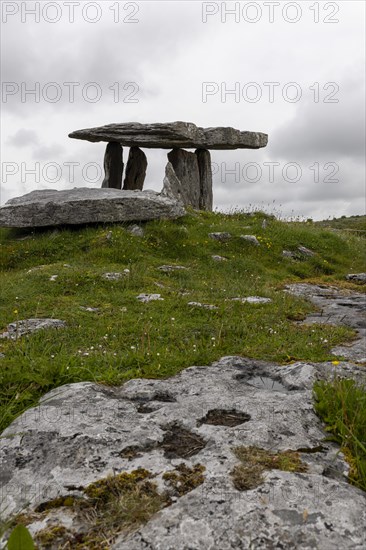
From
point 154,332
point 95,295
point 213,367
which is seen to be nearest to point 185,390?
point 213,367

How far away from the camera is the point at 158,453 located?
Result: 395cm

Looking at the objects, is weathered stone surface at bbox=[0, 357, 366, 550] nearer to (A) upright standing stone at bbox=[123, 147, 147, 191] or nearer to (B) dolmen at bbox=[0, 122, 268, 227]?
(B) dolmen at bbox=[0, 122, 268, 227]

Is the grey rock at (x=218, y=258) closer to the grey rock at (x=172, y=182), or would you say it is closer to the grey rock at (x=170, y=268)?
the grey rock at (x=170, y=268)

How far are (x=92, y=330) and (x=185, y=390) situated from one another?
3668 millimetres

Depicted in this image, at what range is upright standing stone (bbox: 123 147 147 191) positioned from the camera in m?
27.1

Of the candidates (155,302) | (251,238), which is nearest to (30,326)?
(155,302)

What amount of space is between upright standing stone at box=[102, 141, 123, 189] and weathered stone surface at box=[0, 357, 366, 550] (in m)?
22.2

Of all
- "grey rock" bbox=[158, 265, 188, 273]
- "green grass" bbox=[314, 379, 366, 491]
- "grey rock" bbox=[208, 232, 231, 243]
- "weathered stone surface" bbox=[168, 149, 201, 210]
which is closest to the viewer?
"green grass" bbox=[314, 379, 366, 491]

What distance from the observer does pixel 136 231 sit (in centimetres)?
1784

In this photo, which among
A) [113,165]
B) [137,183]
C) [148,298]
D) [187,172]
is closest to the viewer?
[148,298]

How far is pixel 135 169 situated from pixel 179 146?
2948 millimetres

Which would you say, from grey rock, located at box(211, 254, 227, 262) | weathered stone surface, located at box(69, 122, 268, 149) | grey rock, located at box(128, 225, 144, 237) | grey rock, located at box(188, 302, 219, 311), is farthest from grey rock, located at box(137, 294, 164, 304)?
weathered stone surface, located at box(69, 122, 268, 149)

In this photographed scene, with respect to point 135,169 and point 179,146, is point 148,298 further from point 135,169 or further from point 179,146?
point 135,169

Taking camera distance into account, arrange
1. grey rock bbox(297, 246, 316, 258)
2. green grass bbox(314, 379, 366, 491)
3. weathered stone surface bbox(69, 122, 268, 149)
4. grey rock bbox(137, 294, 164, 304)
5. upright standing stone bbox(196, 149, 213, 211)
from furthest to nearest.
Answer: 1. upright standing stone bbox(196, 149, 213, 211)
2. weathered stone surface bbox(69, 122, 268, 149)
3. grey rock bbox(297, 246, 316, 258)
4. grey rock bbox(137, 294, 164, 304)
5. green grass bbox(314, 379, 366, 491)
